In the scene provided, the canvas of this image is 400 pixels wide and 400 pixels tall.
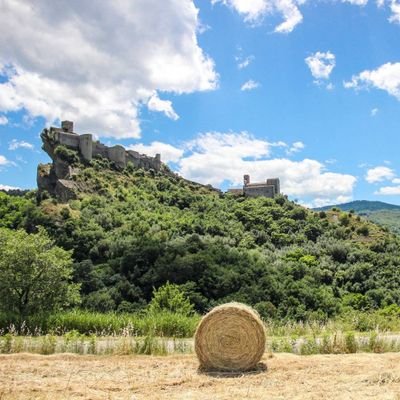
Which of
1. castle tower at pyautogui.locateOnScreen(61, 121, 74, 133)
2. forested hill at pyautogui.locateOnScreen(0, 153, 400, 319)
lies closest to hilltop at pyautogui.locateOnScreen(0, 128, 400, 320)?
forested hill at pyautogui.locateOnScreen(0, 153, 400, 319)

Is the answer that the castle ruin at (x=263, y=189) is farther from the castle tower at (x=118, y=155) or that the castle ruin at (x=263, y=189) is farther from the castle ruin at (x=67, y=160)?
the castle tower at (x=118, y=155)

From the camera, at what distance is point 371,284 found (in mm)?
46000

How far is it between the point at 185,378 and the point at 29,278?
43.4ft

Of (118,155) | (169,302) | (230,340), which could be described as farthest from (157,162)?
(230,340)

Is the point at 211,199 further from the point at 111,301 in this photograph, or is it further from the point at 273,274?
the point at 111,301

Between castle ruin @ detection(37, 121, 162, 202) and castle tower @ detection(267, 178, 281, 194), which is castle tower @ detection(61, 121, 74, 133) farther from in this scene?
castle tower @ detection(267, 178, 281, 194)

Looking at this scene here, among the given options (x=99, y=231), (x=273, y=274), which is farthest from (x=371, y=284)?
(x=99, y=231)

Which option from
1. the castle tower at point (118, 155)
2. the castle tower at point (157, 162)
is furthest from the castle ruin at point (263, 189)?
the castle tower at point (118, 155)

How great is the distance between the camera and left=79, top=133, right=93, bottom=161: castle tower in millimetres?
79412

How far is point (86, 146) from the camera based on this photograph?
79.7 meters

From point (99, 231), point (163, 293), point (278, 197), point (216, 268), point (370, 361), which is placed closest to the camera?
point (370, 361)

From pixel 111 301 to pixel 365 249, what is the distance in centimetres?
3555

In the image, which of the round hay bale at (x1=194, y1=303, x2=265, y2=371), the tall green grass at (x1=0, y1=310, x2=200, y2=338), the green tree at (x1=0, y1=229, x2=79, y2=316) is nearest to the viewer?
the round hay bale at (x1=194, y1=303, x2=265, y2=371)

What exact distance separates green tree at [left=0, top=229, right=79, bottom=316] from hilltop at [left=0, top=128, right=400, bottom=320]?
12.1 m
